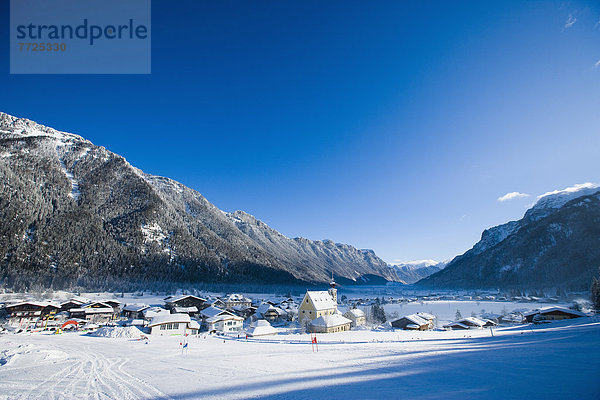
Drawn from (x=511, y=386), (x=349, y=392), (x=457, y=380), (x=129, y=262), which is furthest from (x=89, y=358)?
(x=129, y=262)

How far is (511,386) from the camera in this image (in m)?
9.81

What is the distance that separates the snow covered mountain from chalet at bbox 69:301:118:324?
1541 inches

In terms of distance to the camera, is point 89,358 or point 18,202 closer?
point 89,358

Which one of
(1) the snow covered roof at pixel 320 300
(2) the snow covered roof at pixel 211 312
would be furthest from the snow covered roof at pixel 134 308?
(1) the snow covered roof at pixel 320 300

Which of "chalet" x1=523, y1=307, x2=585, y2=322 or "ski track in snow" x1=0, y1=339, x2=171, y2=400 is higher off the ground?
"ski track in snow" x1=0, y1=339, x2=171, y2=400

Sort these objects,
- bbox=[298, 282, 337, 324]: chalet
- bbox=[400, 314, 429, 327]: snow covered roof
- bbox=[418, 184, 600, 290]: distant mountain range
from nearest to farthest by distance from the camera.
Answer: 1. bbox=[400, 314, 429, 327]: snow covered roof
2. bbox=[298, 282, 337, 324]: chalet
3. bbox=[418, 184, 600, 290]: distant mountain range

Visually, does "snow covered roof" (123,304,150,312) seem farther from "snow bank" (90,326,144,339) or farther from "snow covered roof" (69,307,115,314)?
"snow bank" (90,326,144,339)

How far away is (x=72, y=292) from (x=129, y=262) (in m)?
29.5

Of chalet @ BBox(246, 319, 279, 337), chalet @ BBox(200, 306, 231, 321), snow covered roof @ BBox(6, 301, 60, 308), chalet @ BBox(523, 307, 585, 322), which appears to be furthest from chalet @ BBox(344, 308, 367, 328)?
snow covered roof @ BBox(6, 301, 60, 308)

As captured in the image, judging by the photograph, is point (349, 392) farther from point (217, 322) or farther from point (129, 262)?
point (129, 262)

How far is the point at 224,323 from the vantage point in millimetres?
56688

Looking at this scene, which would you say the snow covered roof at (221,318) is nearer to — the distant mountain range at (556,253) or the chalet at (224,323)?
the chalet at (224,323)

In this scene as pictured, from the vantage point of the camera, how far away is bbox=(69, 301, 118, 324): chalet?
201 ft

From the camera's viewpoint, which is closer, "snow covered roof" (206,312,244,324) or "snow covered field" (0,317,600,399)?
"snow covered field" (0,317,600,399)
